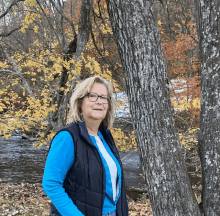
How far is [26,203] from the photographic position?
5652mm

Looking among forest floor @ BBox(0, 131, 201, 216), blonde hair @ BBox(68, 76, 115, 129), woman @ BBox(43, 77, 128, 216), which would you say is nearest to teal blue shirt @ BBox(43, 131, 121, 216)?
woman @ BBox(43, 77, 128, 216)

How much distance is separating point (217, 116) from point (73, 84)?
12.9 ft

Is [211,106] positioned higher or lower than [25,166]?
higher

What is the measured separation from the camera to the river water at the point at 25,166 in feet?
30.4

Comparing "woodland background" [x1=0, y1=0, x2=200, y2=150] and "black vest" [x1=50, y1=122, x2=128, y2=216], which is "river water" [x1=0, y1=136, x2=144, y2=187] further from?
"black vest" [x1=50, y1=122, x2=128, y2=216]

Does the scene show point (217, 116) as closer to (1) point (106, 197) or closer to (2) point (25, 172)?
(1) point (106, 197)

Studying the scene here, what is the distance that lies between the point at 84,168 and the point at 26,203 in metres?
5.08

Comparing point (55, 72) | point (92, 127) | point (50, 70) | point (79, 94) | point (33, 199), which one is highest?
point (50, 70)

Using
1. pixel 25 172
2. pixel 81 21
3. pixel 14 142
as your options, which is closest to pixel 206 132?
pixel 81 21

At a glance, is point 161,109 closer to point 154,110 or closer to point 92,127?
point 154,110

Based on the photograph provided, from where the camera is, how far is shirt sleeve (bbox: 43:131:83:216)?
147 centimetres

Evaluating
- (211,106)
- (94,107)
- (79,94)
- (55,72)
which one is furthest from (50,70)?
(211,106)

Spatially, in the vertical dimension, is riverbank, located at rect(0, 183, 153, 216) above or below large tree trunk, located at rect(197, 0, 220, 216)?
below

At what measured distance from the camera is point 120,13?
192cm
